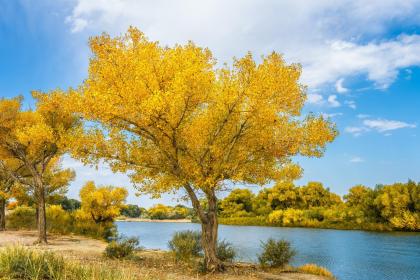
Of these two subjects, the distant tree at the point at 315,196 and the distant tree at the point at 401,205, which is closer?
the distant tree at the point at 401,205

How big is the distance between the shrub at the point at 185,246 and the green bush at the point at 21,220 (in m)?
24.3

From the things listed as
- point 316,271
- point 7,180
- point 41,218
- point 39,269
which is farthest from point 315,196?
point 39,269

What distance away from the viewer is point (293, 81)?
14438 mm

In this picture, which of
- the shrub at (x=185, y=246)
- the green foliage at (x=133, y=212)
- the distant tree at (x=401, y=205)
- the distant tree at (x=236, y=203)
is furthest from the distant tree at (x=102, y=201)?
the green foliage at (x=133, y=212)

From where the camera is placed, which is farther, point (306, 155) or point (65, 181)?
point (65, 181)

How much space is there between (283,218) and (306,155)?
178 feet

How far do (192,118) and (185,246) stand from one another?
6861 mm

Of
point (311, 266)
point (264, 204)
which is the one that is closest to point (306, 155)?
point (311, 266)

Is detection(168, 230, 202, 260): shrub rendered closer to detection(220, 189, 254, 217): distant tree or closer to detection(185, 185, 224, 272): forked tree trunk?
detection(185, 185, 224, 272): forked tree trunk

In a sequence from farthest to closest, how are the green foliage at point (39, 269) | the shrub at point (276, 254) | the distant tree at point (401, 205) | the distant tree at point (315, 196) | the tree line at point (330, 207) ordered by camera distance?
the distant tree at point (315, 196) < the tree line at point (330, 207) < the distant tree at point (401, 205) < the shrub at point (276, 254) < the green foliage at point (39, 269)

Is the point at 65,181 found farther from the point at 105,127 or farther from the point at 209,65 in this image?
the point at 209,65

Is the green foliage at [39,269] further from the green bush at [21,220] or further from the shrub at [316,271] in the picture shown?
the green bush at [21,220]

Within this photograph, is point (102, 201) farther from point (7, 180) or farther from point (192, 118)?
point (192, 118)

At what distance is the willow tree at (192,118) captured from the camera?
13.4 m
